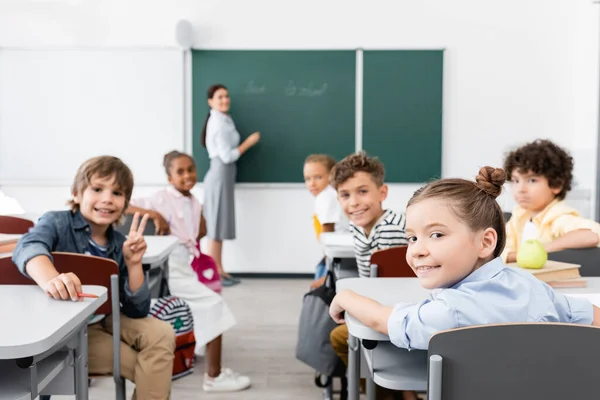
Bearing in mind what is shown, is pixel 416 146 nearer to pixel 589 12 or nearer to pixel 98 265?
pixel 589 12

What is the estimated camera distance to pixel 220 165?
212 inches

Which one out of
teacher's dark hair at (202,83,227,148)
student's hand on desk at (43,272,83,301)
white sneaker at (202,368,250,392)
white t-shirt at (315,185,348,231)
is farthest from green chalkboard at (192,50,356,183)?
student's hand on desk at (43,272,83,301)

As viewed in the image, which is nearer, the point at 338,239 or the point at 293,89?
the point at 338,239

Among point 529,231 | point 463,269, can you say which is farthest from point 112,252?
point 529,231

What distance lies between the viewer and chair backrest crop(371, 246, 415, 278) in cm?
216

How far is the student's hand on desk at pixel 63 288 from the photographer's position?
1.59 metres

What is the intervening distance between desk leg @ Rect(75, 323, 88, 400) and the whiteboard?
401 cm

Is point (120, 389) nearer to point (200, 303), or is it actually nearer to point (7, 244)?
point (7, 244)

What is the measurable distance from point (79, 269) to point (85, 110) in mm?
3962

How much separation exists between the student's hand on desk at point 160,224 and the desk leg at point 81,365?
1610mm

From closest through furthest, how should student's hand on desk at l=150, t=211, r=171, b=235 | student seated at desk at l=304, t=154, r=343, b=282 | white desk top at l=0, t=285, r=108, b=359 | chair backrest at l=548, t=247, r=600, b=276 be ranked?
1. white desk top at l=0, t=285, r=108, b=359
2. chair backrest at l=548, t=247, r=600, b=276
3. student's hand on desk at l=150, t=211, r=171, b=235
4. student seated at desk at l=304, t=154, r=343, b=282

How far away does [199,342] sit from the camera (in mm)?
2996

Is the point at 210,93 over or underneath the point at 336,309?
over

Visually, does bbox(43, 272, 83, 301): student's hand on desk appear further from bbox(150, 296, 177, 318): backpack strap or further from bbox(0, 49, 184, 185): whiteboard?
bbox(0, 49, 184, 185): whiteboard
